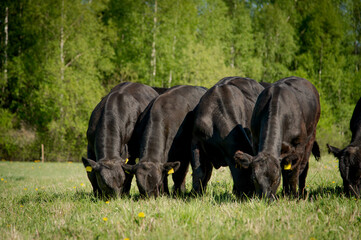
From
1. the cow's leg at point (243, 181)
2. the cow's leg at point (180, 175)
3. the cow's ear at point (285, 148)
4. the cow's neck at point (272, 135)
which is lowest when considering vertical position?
the cow's leg at point (180, 175)

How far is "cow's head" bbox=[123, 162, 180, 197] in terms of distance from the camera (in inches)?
236

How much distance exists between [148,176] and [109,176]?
76cm

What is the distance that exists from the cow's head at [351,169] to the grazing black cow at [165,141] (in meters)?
2.82

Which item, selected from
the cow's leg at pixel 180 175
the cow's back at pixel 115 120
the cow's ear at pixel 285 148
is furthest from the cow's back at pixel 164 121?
the cow's ear at pixel 285 148

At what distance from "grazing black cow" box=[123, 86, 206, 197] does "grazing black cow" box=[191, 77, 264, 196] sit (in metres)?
0.52

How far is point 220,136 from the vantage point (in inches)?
248

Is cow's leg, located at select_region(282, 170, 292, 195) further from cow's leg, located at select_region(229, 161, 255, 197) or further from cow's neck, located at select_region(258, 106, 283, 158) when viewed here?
cow's neck, located at select_region(258, 106, 283, 158)

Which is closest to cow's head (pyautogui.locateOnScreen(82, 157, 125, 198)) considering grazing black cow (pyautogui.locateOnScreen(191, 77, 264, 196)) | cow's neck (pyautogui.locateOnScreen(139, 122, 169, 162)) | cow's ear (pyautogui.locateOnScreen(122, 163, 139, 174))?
cow's ear (pyautogui.locateOnScreen(122, 163, 139, 174))

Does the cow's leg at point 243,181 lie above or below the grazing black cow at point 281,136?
below

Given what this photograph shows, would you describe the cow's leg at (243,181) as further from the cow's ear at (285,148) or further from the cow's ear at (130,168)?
the cow's ear at (130,168)

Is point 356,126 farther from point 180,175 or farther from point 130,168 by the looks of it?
point 130,168

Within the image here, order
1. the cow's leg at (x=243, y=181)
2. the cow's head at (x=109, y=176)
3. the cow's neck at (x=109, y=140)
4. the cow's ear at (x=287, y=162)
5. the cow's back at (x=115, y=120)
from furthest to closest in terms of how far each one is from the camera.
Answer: the cow's back at (x=115, y=120) < the cow's neck at (x=109, y=140) < the cow's head at (x=109, y=176) < the cow's leg at (x=243, y=181) < the cow's ear at (x=287, y=162)

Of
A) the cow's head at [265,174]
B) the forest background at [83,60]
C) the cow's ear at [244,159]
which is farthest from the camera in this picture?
the forest background at [83,60]

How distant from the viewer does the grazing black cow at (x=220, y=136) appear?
20.1ft
